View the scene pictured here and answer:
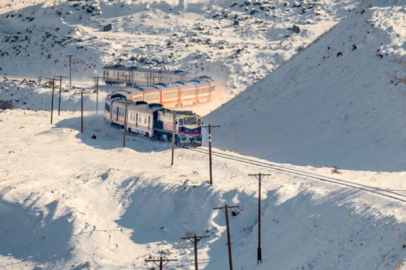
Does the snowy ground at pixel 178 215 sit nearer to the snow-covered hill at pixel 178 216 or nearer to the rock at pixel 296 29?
the snow-covered hill at pixel 178 216

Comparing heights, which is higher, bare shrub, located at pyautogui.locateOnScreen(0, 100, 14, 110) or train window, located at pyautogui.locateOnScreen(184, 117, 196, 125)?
train window, located at pyautogui.locateOnScreen(184, 117, 196, 125)

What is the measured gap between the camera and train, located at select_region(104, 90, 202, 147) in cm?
6394

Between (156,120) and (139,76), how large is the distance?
1694 inches

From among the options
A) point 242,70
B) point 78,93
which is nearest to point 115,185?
point 78,93

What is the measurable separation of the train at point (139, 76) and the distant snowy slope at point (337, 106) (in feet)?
85.6

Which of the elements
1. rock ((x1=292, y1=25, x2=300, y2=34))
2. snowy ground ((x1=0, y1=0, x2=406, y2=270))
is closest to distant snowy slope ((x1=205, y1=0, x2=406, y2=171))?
snowy ground ((x1=0, y1=0, x2=406, y2=270))

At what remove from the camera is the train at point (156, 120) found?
63.9m

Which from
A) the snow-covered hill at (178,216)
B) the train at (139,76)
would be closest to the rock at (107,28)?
the train at (139,76)

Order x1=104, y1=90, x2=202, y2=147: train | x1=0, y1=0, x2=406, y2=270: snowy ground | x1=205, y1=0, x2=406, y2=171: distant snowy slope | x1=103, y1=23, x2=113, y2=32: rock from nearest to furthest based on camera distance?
x1=0, y1=0, x2=406, y2=270: snowy ground
x1=205, y1=0, x2=406, y2=171: distant snowy slope
x1=104, y1=90, x2=202, y2=147: train
x1=103, y1=23, x2=113, y2=32: rock

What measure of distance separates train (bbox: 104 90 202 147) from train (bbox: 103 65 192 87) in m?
27.7

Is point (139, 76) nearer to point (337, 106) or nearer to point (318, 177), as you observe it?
point (337, 106)

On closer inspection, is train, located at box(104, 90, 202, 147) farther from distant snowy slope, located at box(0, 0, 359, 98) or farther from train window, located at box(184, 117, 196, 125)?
distant snowy slope, located at box(0, 0, 359, 98)

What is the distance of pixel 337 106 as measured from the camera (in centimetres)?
6844

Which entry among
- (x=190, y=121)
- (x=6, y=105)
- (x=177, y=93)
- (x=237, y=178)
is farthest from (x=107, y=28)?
(x=237, y=178)
